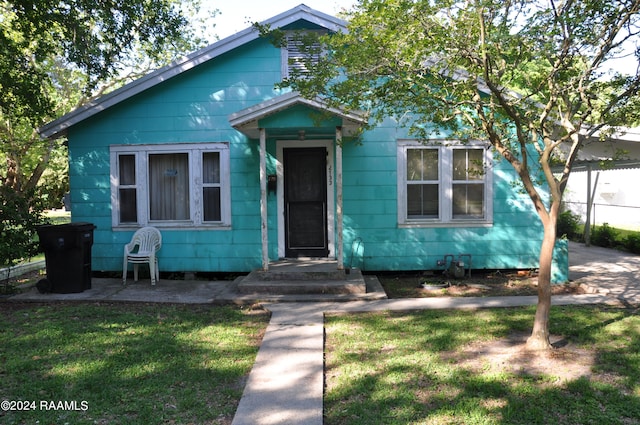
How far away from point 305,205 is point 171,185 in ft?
8.38

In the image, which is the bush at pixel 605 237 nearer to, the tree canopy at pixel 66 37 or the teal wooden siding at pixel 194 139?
the teal wooden siding at pixel 194 139

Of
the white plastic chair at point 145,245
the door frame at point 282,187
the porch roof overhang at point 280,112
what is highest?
the porch roof overhang at point 280,112

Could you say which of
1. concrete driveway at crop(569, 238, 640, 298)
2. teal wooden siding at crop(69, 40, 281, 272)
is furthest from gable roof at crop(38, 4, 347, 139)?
concrete driveway at crop(569, 238, 640, 298)

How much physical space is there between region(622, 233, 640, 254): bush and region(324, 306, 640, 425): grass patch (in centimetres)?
746

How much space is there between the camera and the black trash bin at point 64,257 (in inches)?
298

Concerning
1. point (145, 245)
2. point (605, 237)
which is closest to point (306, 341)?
point (145, 245)

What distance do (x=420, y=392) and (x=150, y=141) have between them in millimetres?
6942

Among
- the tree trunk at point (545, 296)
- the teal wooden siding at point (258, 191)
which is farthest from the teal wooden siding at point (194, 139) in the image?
the tree trunk at point (545, 296)

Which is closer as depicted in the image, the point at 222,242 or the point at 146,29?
the point at 222,242

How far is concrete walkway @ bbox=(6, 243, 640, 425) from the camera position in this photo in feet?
12.1

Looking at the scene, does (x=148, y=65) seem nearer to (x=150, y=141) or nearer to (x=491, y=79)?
(x=150, y=141)

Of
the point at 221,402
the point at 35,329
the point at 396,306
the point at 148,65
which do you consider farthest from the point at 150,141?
the point at 148,65

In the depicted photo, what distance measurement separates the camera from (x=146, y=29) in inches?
396

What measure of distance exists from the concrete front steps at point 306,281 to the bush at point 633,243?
27.7ft
